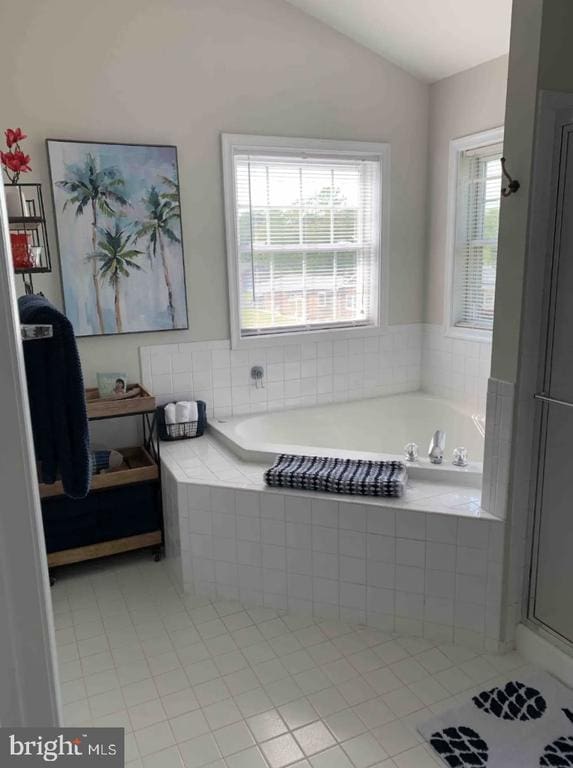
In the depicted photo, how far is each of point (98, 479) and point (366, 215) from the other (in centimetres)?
226

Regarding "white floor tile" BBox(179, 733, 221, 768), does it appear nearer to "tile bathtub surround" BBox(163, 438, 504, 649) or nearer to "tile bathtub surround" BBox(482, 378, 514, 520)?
"tile bathtub surround" BBox(163, 438, 504, 649)

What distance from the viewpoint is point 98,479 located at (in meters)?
2.81

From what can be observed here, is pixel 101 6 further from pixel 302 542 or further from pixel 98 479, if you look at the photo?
pixel 302 542

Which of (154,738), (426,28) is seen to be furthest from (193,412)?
(426,28)

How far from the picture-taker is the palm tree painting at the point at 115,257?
304 cm

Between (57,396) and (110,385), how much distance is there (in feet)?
5.79

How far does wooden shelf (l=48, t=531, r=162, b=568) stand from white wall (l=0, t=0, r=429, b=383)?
88 centimetres

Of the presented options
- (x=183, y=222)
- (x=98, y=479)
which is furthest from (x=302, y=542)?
(x=183, y=222)

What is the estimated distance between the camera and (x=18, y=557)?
76 centimetres

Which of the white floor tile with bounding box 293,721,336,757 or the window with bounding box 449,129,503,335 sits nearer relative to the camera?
the white floor tile with bounding box 293,721,336,757

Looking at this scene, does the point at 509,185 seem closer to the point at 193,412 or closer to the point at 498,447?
the point at 498,447

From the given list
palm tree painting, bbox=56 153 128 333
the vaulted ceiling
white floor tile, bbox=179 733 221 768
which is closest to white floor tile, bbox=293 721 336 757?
white floor tile, bbox=179 733 221 768

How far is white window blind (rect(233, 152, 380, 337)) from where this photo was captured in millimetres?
3416

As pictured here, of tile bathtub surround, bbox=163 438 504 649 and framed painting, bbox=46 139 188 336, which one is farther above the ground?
framed painting, bbox=46 139 188 336
